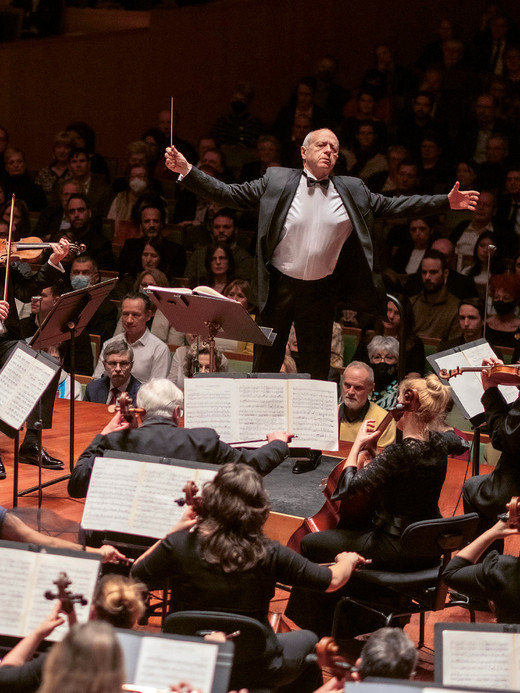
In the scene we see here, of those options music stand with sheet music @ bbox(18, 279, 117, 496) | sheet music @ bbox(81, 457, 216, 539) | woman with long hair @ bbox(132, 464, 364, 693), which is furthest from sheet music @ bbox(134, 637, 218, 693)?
music stand with sheet music @ bbox(18, 279, 117, 496)

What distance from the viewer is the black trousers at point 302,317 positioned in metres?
4.54

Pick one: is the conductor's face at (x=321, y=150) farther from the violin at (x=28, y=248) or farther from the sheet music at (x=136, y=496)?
the sheet music at (x=136, y=496)

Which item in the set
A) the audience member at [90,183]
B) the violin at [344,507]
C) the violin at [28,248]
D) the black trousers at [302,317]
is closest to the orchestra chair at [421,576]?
the violin at [344,507]

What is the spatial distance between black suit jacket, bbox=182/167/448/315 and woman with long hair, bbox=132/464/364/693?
1.83m

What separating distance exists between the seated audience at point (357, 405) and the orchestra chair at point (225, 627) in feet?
6.58

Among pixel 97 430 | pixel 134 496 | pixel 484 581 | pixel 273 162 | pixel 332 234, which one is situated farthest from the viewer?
pixel 273 162

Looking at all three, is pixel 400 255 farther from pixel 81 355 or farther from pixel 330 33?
pixel 330 33

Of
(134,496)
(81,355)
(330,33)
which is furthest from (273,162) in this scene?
(134,496)

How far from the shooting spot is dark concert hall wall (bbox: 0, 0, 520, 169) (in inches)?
357

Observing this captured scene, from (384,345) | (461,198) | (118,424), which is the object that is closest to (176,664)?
(118,424)

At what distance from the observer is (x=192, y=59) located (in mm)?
9727

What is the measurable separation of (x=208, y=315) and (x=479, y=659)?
217 centimetres

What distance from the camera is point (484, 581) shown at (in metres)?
3.00

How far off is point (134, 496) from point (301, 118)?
5717 mm
